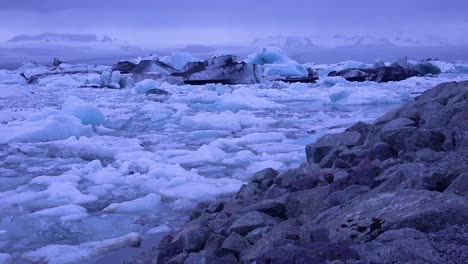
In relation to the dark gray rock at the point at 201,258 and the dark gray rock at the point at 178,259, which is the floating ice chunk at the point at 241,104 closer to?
the dark gray rock at the point at 178,259

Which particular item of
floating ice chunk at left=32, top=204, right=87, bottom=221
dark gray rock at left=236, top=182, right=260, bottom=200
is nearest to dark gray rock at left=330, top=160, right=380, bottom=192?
dark gray rock at left=236, top=182, right=260, bottom=200

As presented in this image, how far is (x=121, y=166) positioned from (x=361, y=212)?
13.7 ft

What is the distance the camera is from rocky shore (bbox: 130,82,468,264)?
1.98 meters

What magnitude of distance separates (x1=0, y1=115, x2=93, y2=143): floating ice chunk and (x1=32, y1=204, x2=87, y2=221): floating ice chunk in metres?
4.15

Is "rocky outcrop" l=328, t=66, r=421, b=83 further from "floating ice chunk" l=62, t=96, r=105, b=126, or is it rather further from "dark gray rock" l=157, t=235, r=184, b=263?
"dark gray rock" l=157, t=235, r=184, b=263

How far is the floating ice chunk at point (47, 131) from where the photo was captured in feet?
27.4

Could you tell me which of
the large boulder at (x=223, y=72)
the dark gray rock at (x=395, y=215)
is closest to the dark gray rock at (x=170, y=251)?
the dark gray rock at (x=395, y=215)

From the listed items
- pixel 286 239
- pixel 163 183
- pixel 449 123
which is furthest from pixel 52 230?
pixel 449 123

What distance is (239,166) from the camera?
624 centimetres

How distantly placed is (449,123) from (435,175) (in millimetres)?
1627

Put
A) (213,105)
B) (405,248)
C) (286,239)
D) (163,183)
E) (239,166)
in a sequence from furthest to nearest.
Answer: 1. (213,105)
2. (239,166)
3. (163,183)
4. (286,239)
5. (405,248)

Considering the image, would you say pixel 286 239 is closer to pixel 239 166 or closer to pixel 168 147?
pixel 239 166

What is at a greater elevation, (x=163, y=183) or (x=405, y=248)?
(x=405, y=248)

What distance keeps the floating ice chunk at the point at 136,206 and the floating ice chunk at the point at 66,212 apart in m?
0.21
